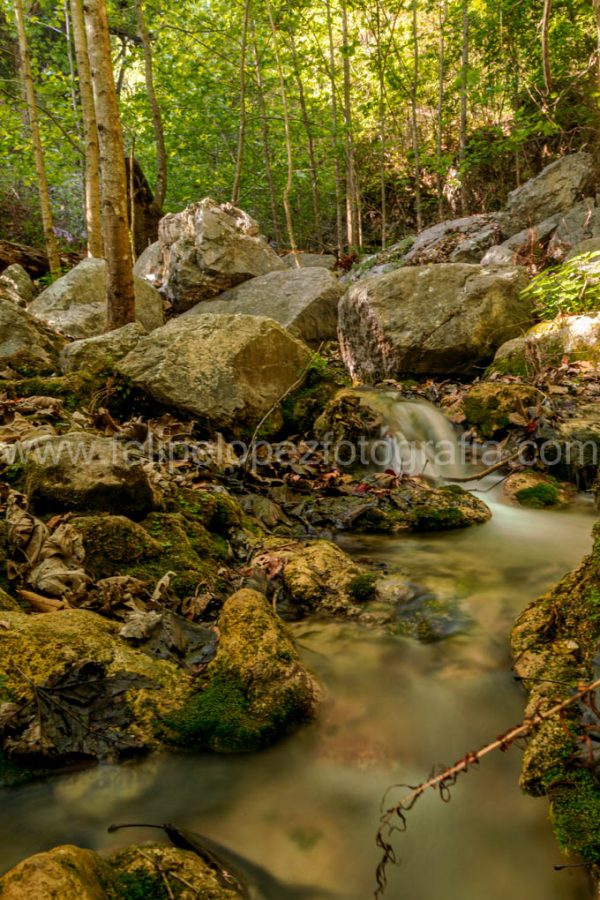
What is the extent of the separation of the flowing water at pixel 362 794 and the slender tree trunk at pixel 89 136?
1040 centimetres

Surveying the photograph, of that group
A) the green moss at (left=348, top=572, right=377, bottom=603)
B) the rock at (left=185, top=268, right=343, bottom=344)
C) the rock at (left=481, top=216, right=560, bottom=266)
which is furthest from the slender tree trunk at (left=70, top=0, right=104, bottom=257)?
the green moss at (left=348, top=572, right=377, bottom=603)

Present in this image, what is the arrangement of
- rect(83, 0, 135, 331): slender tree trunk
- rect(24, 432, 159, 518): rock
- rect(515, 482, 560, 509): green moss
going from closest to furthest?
1. rect(24, 432, 159, 518): rock
2. rect(515, 482, 560, 509): green moss
3. rect(83, 0, 135, 331): slender tree trunk

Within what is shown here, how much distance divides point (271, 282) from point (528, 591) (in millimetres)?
7954

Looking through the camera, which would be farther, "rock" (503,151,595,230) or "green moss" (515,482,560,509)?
"rock" (503,151,595,230)

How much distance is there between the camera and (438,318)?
755cm

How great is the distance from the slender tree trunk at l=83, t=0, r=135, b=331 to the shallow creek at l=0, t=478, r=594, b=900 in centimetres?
536

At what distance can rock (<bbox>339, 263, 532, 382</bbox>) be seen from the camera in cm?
748

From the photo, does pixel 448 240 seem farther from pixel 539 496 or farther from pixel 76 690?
pixel 76 690

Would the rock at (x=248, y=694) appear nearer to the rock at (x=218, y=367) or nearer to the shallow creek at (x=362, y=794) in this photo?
the shallow creek at (x=362, y=794)

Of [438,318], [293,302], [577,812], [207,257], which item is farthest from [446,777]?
[207,257]

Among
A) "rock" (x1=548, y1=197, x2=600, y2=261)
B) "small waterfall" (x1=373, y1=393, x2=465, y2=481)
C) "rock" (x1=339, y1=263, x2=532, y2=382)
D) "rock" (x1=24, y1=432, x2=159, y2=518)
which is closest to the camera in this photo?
"rock" (x1=24, y1=432, x2=159, y2=518)

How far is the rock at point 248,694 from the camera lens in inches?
76.8

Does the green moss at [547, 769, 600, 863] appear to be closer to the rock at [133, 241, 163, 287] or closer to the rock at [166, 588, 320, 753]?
the rock at [166, 588, 320, 753]

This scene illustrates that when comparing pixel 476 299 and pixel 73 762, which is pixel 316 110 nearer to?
pixel 476 299
